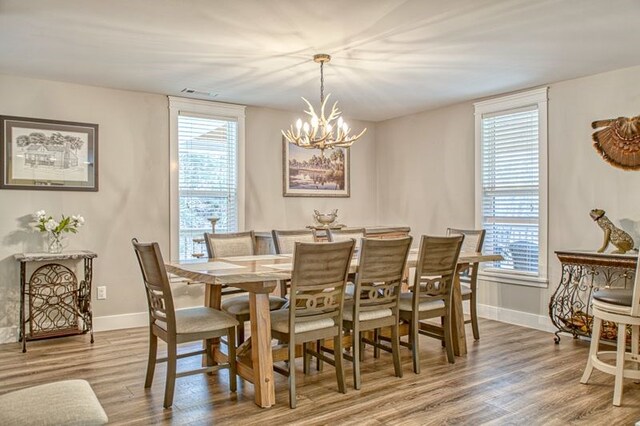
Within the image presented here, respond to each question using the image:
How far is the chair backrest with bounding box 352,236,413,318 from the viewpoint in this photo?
3096mm

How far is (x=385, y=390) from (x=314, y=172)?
353 centimetres

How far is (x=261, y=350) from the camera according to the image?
113 inches

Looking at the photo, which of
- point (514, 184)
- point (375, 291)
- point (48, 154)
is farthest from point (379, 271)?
point (48, 154)

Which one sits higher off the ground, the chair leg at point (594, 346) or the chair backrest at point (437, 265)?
the chair backrest at point (437, 265)

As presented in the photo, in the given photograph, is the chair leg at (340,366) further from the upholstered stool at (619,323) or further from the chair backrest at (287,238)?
the upholstered stool at (619,323)

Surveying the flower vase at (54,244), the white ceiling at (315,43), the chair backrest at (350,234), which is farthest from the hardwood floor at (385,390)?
the white ceiling at (315,43)

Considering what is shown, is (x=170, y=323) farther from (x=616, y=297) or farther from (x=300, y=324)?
(x=616, y=297)

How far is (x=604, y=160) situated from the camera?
14.2ft

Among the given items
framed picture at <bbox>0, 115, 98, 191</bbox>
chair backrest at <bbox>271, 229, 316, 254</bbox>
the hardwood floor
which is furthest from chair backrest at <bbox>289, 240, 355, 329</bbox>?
framed picture at <bbox>0, 115, 98, 191</bbox>

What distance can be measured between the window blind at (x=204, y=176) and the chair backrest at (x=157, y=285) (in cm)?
225

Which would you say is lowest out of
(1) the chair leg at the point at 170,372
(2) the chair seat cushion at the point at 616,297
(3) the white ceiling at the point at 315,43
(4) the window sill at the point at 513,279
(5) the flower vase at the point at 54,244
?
(1) the chair leg at the point at 170,372

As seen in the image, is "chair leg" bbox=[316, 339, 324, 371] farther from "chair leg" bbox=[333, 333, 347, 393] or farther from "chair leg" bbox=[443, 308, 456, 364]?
"chair leg" bbox=[443, 308, 456, 364]

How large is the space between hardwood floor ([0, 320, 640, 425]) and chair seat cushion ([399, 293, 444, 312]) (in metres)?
0.44

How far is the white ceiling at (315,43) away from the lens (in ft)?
9.50
